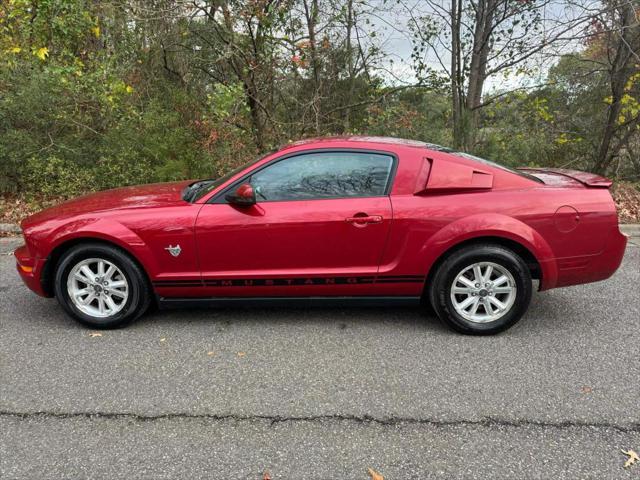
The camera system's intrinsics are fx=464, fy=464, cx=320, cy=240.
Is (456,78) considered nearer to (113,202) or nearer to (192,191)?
(192,191)

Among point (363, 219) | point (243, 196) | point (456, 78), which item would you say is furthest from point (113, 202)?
point (456, 78)

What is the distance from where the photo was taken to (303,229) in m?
3.42

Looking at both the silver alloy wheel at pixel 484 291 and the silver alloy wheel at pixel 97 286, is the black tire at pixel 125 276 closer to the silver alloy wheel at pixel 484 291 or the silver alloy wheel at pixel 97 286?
the silver alloy wheel at pixel 97 286

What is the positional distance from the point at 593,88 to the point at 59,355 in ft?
31.4

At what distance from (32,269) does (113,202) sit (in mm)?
787

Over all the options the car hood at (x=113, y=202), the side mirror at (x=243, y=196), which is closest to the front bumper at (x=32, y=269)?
the car hood at (x=113, y=202)

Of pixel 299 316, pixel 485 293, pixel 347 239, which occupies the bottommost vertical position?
pixel 299 316

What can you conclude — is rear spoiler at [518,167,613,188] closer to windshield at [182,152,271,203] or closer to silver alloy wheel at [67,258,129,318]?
windshield at [182,152,271,203]

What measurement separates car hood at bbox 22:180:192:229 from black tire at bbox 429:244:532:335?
2.11m

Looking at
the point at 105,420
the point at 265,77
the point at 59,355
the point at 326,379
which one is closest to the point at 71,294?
the point at 59,355

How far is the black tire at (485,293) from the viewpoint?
3416 mm

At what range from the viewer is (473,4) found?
8.00 m

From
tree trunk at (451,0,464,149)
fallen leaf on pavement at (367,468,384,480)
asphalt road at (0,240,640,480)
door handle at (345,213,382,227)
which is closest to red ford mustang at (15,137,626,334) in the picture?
door handle at (345,213,382,227)

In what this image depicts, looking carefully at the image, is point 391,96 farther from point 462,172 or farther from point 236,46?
point 462,172
